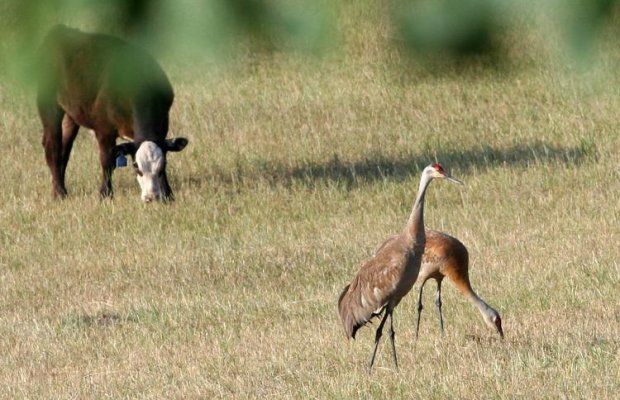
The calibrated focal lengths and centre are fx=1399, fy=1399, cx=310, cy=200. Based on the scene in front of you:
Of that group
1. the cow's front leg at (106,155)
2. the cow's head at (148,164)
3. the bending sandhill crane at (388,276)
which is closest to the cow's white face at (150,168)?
the cow's head at (148,164)

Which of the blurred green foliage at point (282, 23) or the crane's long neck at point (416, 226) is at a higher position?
the crane's long neck at point (416, 226)

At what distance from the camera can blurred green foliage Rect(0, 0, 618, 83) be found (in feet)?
7.43

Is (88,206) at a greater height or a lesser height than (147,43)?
greater

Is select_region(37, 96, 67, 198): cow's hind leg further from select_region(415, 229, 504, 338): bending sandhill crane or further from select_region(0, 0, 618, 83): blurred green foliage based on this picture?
select_region(0, 0, 618, 83): blurred green foliage

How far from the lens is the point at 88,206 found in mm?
16453

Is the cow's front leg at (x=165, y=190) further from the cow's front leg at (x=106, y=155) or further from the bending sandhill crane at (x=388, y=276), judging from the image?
the bending sandhill crane at (x=388, y=276)

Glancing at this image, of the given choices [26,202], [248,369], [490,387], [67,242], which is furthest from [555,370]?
[26,202]

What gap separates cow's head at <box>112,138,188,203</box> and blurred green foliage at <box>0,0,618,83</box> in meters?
13.5

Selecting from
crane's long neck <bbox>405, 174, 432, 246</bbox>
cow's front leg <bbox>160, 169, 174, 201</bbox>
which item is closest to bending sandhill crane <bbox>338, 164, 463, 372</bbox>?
crane's long neck <bbox>405, 174, 432, 246</bbox>

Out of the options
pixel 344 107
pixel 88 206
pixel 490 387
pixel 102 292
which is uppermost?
pixel 344 107

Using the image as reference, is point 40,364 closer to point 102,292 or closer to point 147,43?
point 102,292

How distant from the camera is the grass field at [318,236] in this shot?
27.3ft

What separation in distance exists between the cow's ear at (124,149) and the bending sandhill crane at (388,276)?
6.68 meters

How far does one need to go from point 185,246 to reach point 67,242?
1.54m
